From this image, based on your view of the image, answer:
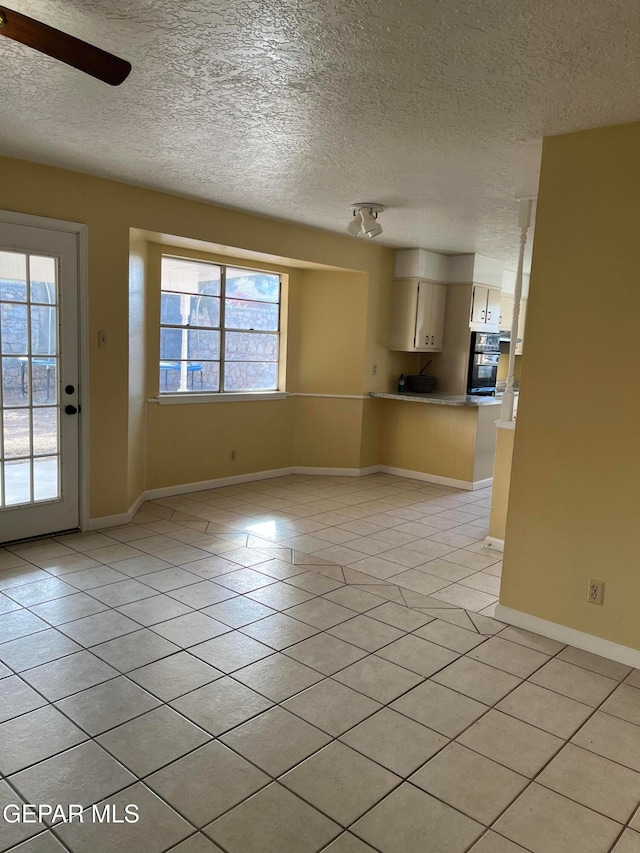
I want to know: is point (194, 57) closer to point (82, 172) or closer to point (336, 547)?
point (82, 172)

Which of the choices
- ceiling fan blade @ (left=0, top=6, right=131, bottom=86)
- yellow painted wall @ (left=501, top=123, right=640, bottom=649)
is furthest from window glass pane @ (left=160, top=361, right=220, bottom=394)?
ceiling fan blade @ (left=0, top=6, right=131, bottom=86)

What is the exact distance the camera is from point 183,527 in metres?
4.59

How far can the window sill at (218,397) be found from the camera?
212 inches

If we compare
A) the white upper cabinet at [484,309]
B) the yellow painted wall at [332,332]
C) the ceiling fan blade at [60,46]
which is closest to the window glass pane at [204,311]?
the yellow painted wall at [332,332]

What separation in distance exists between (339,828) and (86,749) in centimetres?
89

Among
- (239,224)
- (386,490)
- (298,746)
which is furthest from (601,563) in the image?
(239,224)

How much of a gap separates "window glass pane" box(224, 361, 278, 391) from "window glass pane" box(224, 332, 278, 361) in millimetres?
58

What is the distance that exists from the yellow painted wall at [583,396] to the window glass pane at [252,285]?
11.4 ft

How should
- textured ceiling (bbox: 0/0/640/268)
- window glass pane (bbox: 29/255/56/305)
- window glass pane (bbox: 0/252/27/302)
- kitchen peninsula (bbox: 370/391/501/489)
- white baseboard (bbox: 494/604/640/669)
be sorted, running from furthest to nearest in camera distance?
kitchen peninsula (bbox: 370/391/501/489) < window glass pane (bbox: 29/255/56/305) < window glass pane (bbox: 0/252/27/302) < white baseboard (bbox: 494/604/640/669) < textured ceiling (bbox: 0/0/640/268)

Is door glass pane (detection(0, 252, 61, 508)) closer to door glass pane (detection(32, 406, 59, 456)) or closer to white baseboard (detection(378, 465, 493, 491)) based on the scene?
door glass pane (detection(32, 406, 59, 456))

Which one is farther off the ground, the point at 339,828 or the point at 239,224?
the point at 239,224

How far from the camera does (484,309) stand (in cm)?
679

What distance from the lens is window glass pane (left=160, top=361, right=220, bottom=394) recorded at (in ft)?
18.0

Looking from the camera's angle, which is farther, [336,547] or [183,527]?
[183,527]
